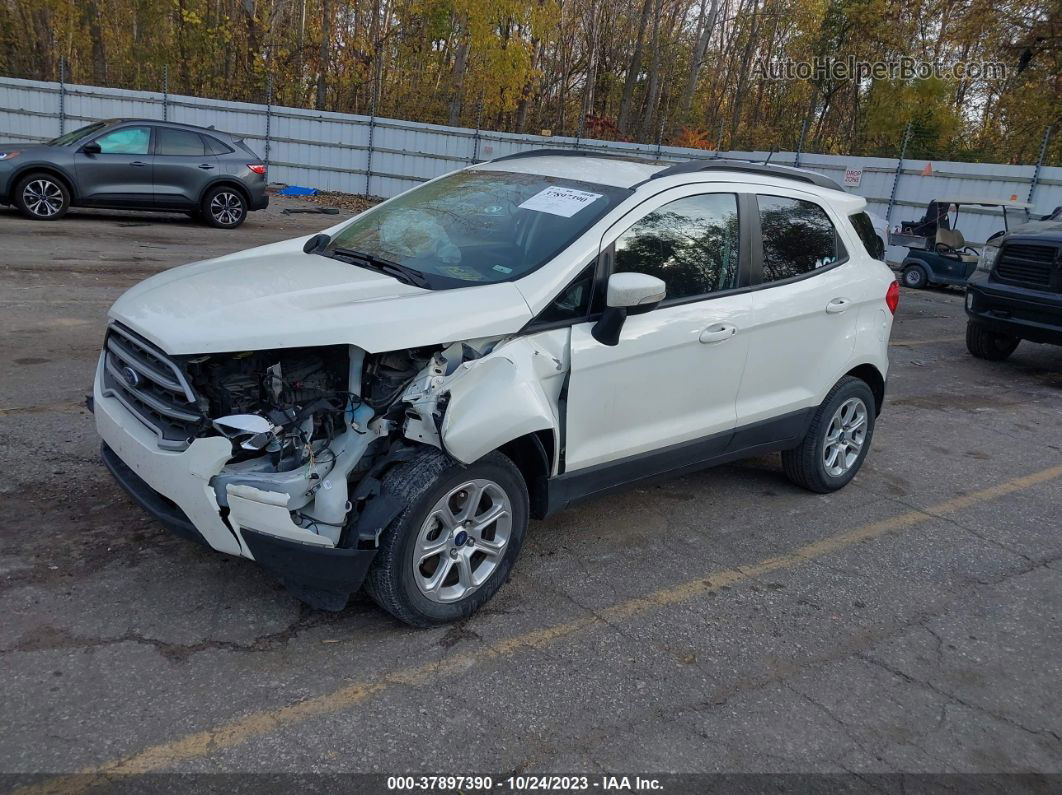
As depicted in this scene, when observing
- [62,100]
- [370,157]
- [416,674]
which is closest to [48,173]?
[62,100]

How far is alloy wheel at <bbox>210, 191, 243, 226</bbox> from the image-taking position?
14.7 metres

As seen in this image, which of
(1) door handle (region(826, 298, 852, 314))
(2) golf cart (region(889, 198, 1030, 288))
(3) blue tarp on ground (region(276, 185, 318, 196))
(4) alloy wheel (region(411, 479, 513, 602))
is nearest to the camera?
(4) alloy wheel (region(411, 479, 513, 602))

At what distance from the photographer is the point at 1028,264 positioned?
9.15 meters

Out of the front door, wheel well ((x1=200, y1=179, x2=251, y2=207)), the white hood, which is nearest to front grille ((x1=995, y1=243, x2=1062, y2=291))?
the front door

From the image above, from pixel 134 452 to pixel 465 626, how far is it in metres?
1.47

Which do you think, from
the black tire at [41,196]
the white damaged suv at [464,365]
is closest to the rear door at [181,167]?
the black tire at [41,196]

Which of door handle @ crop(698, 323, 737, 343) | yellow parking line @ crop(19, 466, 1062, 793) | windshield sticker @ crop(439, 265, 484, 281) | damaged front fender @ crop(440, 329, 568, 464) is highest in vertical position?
windshield sticker @ crop(439, 265, 484, 281)

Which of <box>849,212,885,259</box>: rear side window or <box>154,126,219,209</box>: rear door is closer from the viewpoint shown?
<box>849,212,885,259</box>: rear side window

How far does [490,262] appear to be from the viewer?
3.97 m

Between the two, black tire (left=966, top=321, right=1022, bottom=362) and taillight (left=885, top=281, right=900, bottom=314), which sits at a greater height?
taillight (left=885, top=281, right=900, bottom=314)

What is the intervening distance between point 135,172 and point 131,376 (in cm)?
1164

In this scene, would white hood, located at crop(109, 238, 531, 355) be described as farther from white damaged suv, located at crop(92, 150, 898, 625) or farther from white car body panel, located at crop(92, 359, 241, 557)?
white car body panel, located at crop(92, 359, 241, 557)

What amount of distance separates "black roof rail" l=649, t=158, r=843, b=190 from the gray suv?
37.6 feet

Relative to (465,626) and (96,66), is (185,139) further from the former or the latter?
(96,66)
